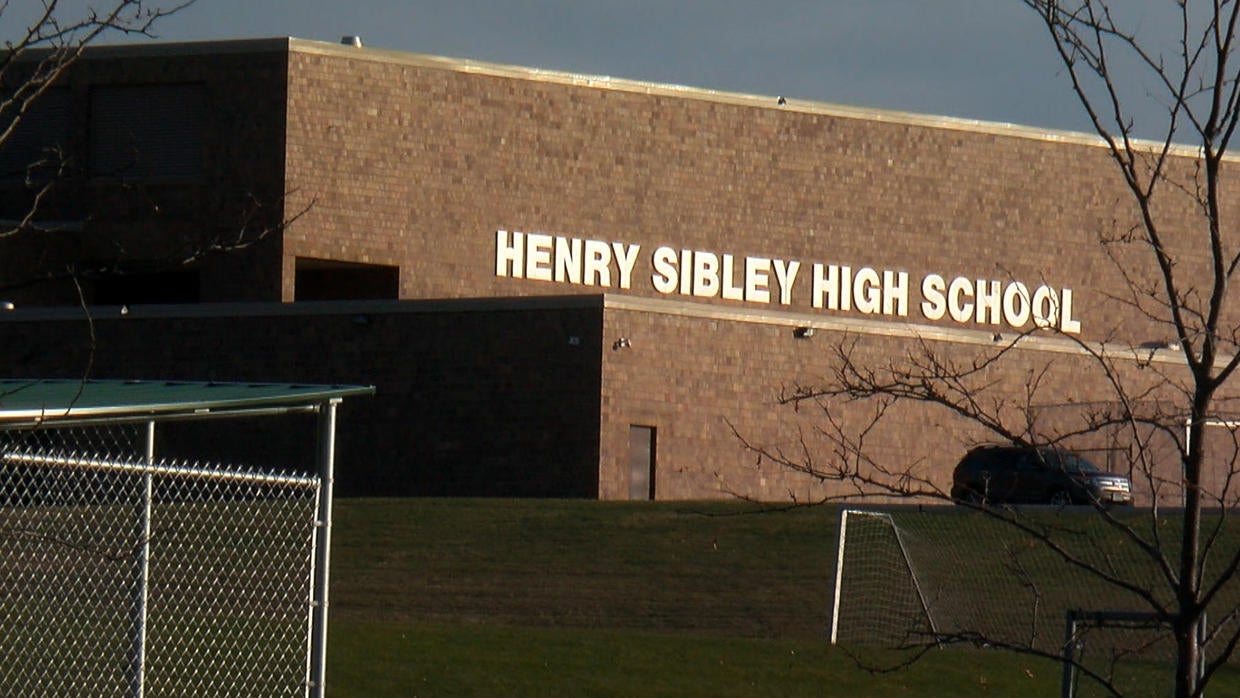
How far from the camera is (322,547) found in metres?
9.16

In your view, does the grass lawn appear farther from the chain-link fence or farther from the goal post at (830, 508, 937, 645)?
the chain-link fence

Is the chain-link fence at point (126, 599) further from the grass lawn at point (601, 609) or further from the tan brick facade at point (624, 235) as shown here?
the tan brick facade at point (624, 235)

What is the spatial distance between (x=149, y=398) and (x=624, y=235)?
34.6 metres

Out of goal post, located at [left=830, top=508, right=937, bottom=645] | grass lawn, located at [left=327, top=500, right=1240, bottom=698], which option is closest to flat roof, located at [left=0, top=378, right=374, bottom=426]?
grass lawn, located at [left=327, top=500, right=1240, bottom=698]

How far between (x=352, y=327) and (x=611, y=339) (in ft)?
17.2

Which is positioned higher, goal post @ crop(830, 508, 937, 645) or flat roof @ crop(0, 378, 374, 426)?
flat roof @ crop(0, 378, 374, 426)

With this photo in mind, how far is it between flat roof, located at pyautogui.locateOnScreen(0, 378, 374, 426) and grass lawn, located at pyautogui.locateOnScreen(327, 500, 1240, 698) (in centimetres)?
194

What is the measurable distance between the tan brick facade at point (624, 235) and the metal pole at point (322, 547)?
25.0 m

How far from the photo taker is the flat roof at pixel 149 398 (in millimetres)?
7715

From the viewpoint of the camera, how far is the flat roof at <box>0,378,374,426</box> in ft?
25.3

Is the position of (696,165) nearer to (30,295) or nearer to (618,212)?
(618,212)

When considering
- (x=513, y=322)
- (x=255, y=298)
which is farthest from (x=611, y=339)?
(x=255, y=298)

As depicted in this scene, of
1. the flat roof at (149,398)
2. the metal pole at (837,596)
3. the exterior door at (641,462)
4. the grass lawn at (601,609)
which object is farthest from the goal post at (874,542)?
the exterior door at (641,462)

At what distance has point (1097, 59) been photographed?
242 inches
